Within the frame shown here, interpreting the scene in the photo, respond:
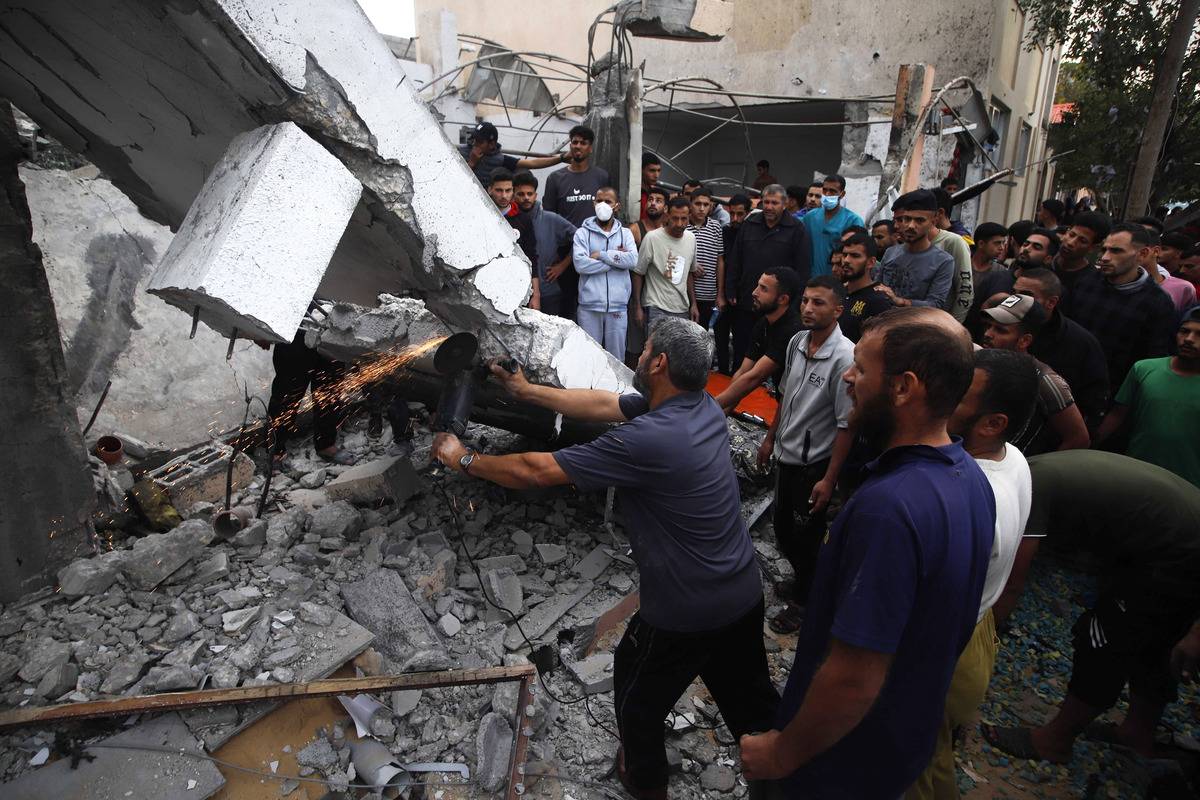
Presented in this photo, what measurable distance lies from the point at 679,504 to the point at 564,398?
94cm

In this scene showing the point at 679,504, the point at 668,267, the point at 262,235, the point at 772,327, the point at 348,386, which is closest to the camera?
the point at 262,235

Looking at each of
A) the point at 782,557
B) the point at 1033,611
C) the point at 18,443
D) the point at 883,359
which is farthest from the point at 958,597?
the point at 18,443

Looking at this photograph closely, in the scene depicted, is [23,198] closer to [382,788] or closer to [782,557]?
[382,788]

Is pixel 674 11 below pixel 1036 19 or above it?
below

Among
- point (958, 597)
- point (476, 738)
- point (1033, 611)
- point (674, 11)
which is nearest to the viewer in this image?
point (958, 597)

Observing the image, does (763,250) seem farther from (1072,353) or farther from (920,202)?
(1072,353)

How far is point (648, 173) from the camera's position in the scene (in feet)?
26.2

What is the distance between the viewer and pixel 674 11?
8.44 m

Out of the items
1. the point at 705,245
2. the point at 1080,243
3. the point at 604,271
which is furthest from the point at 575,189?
the point at 1080,243

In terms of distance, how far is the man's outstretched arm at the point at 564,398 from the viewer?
3.00 m

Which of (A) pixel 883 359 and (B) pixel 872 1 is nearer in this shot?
(A) pixel 883 359

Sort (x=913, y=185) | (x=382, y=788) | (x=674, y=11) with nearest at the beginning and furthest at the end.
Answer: (x=382, y=788)
(x=674, y=11)
(x=913, y=185)

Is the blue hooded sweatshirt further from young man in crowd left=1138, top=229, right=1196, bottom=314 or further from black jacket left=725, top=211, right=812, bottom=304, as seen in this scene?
young man in crowd left=1138, top=229, right=1196, bottom=314

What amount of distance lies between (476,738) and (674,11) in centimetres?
879
